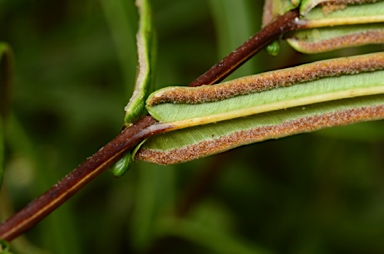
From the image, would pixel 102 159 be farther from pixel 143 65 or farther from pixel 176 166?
pixel 176 166

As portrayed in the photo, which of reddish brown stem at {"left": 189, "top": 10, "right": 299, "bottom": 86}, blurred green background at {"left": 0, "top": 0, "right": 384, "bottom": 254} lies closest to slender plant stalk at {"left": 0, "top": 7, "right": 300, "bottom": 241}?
reddish brown stem at {"left": 189, "top": 10, "right": 299, "bottom": 86}

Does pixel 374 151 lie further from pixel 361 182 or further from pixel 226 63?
pixel 226 63

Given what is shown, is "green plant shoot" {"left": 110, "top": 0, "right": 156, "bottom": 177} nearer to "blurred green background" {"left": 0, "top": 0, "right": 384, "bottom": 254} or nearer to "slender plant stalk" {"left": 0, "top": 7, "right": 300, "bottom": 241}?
"slender plant stalk" {"left": 0, "top": 7, "right": 300, "bottom": 241}

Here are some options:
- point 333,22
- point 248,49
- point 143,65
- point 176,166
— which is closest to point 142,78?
point 143,65

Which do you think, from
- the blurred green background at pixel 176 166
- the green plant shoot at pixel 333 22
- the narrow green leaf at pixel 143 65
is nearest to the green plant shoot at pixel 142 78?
the narrow green leaf at pixel 143 65

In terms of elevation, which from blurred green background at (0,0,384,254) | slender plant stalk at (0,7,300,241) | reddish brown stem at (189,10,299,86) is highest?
reddish brown stem at (189,10,299,86)

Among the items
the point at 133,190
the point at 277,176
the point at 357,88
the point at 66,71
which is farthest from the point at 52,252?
the point at 357,88
